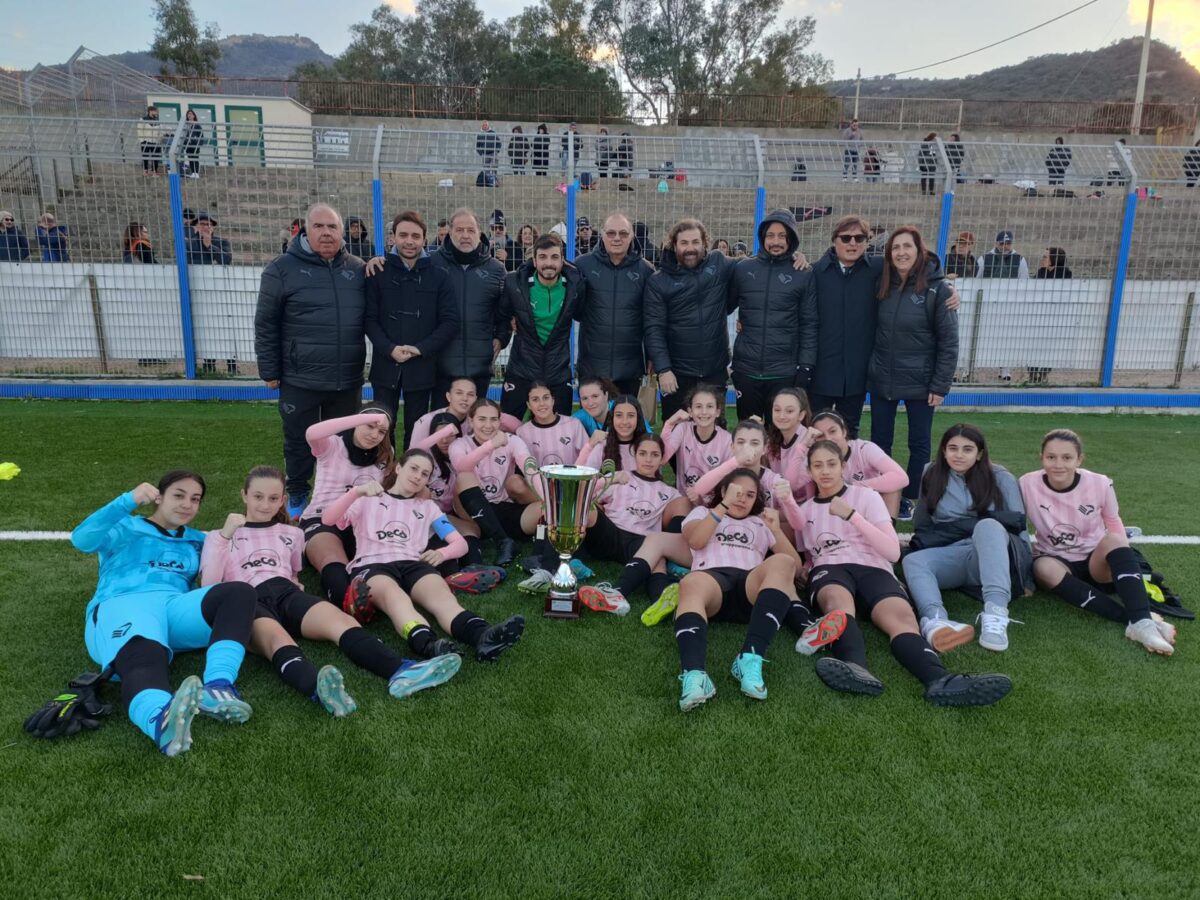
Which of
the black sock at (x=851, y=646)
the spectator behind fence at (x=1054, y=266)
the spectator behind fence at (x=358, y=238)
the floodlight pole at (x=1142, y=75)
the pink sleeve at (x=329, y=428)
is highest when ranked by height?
the floodlight pole at (x=1142, y=75)

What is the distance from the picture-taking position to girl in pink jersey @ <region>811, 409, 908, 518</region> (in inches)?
187

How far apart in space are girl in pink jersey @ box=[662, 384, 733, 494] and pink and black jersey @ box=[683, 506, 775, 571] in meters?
0.79

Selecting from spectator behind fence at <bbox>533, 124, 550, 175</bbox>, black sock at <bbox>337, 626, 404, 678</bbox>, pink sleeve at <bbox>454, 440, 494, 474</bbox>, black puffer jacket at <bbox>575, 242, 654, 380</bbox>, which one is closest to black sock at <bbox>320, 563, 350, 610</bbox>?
black sock at <bbox>337, 626, 404, 678</bbox>

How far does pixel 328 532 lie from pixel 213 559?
2.32 feet

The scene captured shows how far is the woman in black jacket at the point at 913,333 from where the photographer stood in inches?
218

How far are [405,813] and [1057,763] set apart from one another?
7.52ft

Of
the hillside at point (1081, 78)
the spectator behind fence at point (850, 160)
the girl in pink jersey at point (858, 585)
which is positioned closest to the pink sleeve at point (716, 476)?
the girl in pink jersey at point (858, 585)

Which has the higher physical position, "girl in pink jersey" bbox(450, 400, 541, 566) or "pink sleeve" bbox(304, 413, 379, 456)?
"pink sleeve" bbox(304, 413, 379, 456)

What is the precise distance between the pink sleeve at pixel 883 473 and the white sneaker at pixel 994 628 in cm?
90

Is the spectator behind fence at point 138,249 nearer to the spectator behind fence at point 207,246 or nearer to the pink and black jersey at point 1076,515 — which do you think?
the spectator behind fence at point 207,246

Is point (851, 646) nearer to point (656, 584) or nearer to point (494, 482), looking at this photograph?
point (656, 584)

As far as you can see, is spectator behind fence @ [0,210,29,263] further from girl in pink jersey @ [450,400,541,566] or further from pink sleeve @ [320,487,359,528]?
pink sleeve @ [320,487,359,528]

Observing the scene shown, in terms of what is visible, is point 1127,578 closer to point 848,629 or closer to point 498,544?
point 848,629

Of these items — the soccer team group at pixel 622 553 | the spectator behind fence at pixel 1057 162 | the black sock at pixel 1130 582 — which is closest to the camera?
the soccer team group at pixel 622 553
